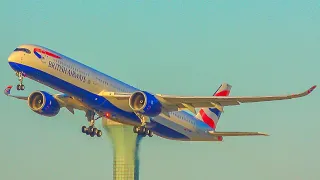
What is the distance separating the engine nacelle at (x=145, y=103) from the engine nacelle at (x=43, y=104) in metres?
9.14

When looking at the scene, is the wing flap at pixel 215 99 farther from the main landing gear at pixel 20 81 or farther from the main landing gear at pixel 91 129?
the main landing gear at pixel 20 81

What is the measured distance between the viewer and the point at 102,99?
81125mm

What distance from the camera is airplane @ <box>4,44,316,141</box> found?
254ft

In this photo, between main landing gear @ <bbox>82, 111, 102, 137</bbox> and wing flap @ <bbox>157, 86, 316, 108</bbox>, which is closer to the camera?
wing flap @ <bbox>157, 86, 316, 108</bbox>

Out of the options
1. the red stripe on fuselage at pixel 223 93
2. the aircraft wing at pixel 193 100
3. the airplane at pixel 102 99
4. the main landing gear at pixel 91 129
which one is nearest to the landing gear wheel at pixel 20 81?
the airplane at pixel 102 99

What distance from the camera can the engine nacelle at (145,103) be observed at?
80000 millimetres

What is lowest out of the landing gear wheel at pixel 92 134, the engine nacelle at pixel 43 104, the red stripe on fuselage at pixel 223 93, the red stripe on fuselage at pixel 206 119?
the landing gear wheel at pixel 92 134

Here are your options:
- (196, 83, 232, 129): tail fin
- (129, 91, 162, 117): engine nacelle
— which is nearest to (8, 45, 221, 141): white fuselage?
(129, 91, 162, 117): engine nacelle

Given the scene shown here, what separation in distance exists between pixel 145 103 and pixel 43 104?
11.1m

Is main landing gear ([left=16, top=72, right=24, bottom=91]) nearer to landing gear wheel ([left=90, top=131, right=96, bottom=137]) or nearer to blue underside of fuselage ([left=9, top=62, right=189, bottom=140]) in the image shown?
blue underside of fuselage ([left=9, top=62, right=189, bottom=140])

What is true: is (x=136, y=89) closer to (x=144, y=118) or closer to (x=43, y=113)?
(x=144, y=118)

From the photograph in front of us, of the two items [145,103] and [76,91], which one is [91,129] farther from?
[145,103]

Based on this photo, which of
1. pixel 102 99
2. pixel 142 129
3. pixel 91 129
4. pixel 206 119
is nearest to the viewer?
pixel 102 99

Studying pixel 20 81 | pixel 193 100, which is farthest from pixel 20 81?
pixel 193 100
